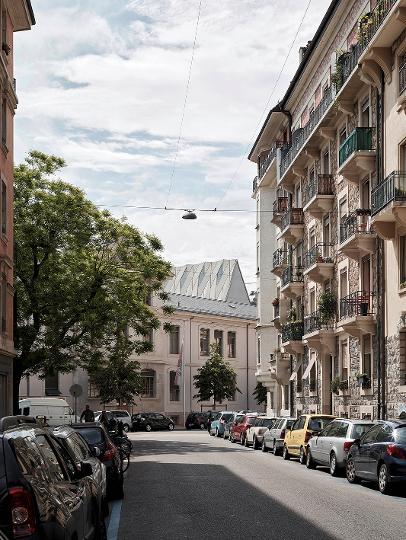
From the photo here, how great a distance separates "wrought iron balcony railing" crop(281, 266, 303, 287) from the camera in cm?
4669

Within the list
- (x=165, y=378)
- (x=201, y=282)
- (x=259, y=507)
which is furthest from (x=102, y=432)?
(x=201, y=282)

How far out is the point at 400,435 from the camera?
62.3ft

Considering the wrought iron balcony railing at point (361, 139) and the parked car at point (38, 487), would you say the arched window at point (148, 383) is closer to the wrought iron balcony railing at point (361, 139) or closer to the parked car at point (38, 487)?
the wrought iron balcony railing at point (361, 139)

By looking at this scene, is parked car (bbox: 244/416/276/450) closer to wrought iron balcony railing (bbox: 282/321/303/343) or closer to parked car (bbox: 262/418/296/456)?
parked car (bbox: 262/418/296/456)

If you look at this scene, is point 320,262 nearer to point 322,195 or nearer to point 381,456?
point 322,195

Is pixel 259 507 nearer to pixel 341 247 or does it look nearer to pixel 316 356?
pixel 341 247

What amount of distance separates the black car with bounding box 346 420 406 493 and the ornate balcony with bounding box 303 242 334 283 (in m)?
18.7

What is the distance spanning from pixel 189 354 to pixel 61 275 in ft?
138

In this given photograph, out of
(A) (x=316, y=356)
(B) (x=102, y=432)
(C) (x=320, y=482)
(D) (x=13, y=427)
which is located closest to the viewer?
(D) (x=13, y=427)

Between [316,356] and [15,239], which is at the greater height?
[15,239]

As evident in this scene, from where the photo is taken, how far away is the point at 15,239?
36906 mm

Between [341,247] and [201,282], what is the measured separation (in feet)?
201

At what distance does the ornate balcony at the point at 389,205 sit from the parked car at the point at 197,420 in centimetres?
4394

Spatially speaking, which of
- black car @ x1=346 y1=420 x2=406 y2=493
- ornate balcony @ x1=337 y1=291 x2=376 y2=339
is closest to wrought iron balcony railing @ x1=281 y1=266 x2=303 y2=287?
ornate balcony @ x1=337 y1=291 x2=376 y2=339
